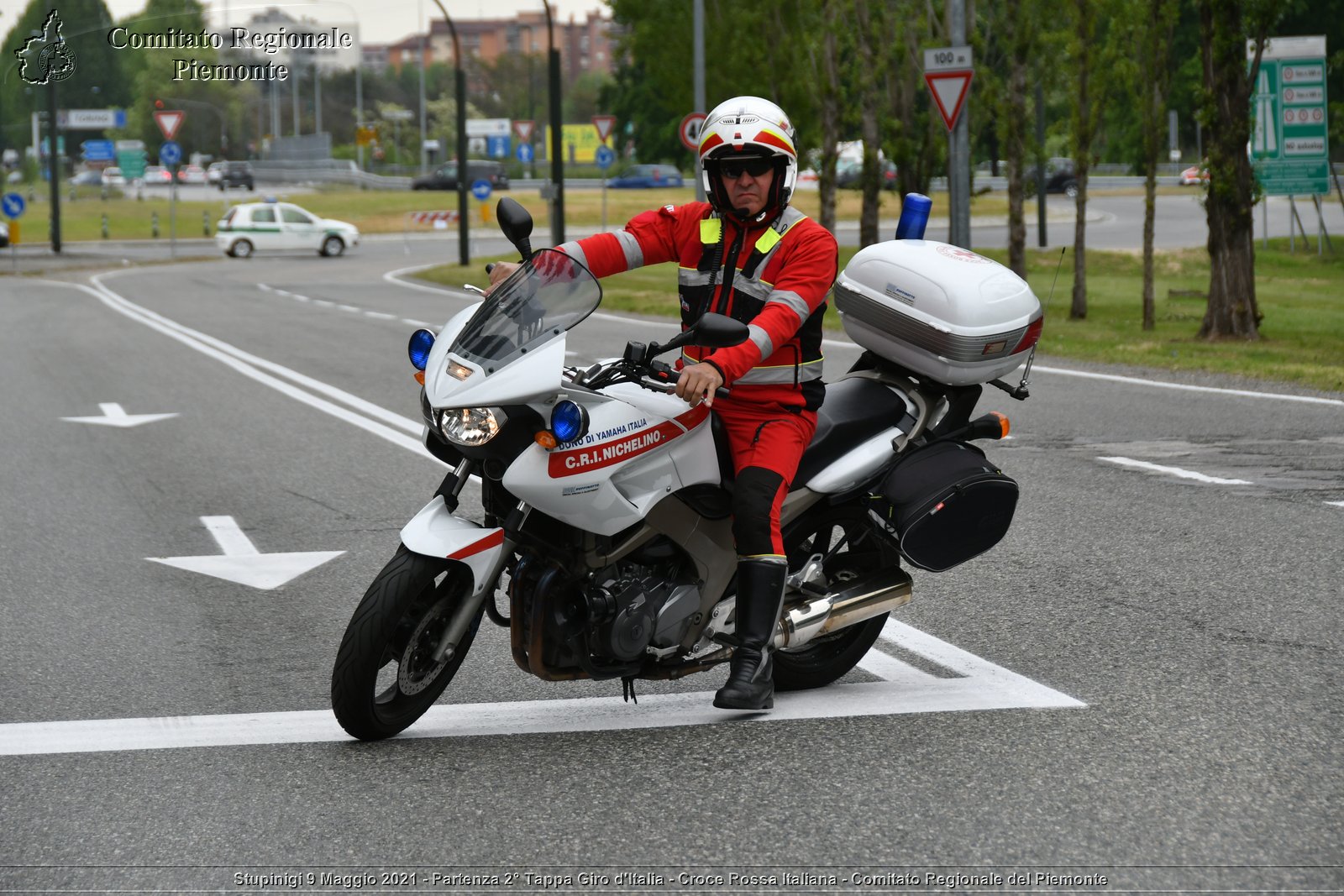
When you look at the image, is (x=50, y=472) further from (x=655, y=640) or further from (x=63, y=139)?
(x=63, y=139)

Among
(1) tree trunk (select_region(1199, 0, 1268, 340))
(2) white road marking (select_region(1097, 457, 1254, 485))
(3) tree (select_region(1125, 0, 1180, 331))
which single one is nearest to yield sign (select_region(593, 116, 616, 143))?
(3) tree (select_region(1125, 0, 1180, 331))

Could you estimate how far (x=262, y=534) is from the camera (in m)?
8.66

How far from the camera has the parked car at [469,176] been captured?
82.7m

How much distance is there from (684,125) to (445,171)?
→ 202ft

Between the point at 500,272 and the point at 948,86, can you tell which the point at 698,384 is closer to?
the point at 500,272

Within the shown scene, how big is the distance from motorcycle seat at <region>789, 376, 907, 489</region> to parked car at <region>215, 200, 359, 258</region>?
44141mm

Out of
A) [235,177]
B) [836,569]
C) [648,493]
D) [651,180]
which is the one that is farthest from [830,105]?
[235,177]

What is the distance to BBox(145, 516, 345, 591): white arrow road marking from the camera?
7.58m

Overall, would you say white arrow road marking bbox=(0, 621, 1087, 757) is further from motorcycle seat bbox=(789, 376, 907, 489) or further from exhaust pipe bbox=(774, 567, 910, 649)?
motorcycle seat bbox=(789, 376, 907, 489)

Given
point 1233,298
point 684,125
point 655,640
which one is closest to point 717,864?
point 655,640

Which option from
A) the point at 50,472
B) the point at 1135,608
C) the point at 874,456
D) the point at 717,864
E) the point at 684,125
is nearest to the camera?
the point at 717,864

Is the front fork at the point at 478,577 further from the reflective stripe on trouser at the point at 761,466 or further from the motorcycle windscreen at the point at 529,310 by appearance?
the reflective stripe on trouser at the point at 761,466

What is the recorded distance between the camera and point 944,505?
5.39 metres

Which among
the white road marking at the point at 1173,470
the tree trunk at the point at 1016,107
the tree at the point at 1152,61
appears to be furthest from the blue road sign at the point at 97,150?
the white road marking at the point at 1173,470
